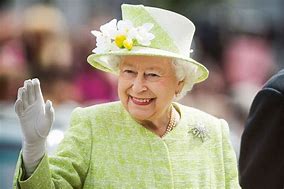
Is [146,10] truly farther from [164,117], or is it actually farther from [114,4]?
[114,4]

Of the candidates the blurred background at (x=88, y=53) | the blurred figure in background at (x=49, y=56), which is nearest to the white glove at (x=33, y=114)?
the blurred background at (x=88, y=53)

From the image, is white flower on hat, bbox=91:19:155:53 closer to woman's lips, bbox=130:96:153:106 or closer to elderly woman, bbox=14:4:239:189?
elderly woman, bbox=14:4:239:189

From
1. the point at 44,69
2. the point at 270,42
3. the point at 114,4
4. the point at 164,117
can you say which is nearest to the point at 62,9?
the point at 114,4

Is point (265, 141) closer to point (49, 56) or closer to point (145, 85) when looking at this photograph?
point (145, 85)

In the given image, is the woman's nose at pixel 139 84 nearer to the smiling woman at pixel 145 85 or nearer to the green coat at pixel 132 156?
the smiling woman at pixel 145 85

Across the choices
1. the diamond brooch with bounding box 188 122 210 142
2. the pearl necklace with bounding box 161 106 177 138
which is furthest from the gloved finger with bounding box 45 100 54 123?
the diamond brooch with bounding box 188 122 210 142

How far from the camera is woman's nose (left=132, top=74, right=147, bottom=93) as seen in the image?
6918 millimetres

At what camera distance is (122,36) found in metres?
6.99

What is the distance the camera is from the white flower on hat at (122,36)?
6.98 m

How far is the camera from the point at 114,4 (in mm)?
17266

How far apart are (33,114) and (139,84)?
585 millimetres

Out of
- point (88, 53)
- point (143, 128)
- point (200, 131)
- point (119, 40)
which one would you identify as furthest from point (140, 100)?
point (88, 53)

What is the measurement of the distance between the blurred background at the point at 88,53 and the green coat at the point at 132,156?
103 inches

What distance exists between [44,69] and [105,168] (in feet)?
16.9
